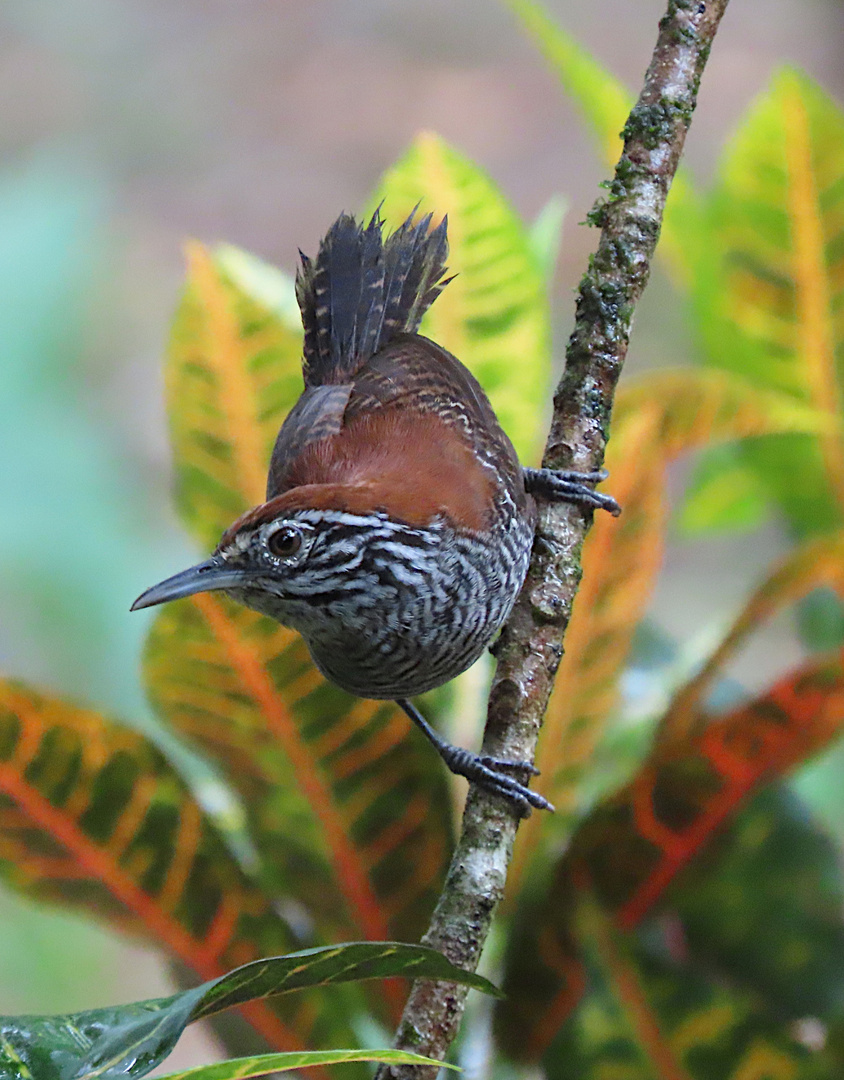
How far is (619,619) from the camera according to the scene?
6.22 ft

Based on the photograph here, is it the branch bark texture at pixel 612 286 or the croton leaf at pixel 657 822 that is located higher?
the branch bark texture at pixel 612 286

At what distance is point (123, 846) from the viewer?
1.72 m

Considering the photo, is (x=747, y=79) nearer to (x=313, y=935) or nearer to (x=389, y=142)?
(x=389, y=142)

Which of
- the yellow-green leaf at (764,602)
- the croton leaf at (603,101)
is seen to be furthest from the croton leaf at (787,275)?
the yellow-green leaf at (764,602)

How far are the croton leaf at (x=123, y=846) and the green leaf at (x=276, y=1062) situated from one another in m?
0.83

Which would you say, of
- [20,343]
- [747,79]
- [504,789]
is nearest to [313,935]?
[504,789]

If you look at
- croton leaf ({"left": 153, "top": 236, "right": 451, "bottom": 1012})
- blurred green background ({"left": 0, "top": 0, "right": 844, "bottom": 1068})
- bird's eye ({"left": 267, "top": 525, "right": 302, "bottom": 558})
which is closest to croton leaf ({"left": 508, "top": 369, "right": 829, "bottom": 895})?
croton leaf ({"left": 153, "top": 236, "right": 451, "bottom": 1012})

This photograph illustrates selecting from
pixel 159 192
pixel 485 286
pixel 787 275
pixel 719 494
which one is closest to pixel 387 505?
pixel 485 286

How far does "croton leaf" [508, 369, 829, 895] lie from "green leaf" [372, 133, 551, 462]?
19cm

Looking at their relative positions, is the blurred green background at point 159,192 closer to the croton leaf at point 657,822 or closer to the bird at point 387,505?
the croton leaf at point 657,822

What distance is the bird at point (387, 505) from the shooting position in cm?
133

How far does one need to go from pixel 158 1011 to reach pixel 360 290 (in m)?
1.14

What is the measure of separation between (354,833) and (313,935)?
22 centimetres

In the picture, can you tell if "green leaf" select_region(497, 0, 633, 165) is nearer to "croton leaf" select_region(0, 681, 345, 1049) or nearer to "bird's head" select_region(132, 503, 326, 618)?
"bird's head" select_region(132, 503, 326, 618)
